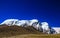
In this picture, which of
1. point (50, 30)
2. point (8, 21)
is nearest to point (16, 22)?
point (8, 21)

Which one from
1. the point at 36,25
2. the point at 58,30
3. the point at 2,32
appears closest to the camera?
the point at 2,32

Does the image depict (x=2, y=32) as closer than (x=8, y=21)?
Yes

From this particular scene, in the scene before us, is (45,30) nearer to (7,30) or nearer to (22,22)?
(22,22)

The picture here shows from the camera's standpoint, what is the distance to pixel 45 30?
124m

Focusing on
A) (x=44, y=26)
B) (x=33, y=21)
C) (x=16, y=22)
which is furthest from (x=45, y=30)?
(x=16, y=22)

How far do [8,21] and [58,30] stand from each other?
128 ft

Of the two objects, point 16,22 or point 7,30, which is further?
point 16,22

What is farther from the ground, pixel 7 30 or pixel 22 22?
pixel 22 22

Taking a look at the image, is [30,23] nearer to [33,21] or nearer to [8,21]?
[33,21]

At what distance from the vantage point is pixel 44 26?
124 meters

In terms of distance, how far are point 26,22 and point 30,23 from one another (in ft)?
9.59

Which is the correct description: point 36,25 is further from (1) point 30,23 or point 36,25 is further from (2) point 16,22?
(2) point 16,22

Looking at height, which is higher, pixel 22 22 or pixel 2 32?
pixel 22 22

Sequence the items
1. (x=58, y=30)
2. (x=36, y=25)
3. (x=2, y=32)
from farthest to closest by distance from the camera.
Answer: (x=58, y=30) < (x=36, y=25) < (x=2, y=32)
